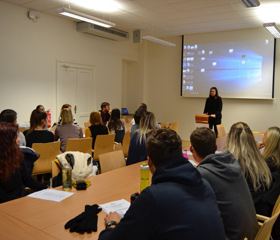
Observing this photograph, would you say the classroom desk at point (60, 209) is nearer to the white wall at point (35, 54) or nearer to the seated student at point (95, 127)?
the seated student at point (95, 127)

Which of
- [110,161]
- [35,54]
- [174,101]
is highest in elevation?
[35,54]

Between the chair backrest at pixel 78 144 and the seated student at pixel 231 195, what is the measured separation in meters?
2.73

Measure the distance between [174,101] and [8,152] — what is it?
25.9 feet

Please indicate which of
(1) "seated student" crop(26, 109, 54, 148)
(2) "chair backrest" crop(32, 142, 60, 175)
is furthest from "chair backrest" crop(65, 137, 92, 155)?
(1) "seated student" crop(26, 109, 54, 148)

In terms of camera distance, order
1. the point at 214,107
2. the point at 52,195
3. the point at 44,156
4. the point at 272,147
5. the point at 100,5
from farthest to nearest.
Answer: the point at 214,107, the point at 100,5, the point at 44,156, the point at 272,147, the point at 52,195

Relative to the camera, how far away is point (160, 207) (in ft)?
3.75

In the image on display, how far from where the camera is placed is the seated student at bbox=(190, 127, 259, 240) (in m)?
1.63

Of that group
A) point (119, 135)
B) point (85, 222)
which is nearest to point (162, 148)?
point (85, 222)

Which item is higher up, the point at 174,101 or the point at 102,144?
the point at 174,101

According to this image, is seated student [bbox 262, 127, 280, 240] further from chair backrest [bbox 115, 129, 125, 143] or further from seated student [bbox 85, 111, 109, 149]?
chair backrest [bbox 115, 129, 125, 143]

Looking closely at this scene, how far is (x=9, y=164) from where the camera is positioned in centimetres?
223

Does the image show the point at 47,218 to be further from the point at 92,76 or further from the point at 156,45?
the point at 156,45

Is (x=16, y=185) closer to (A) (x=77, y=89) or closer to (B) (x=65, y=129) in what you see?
(B) (x=65, y=129)

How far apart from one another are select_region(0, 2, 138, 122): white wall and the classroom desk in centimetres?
476
